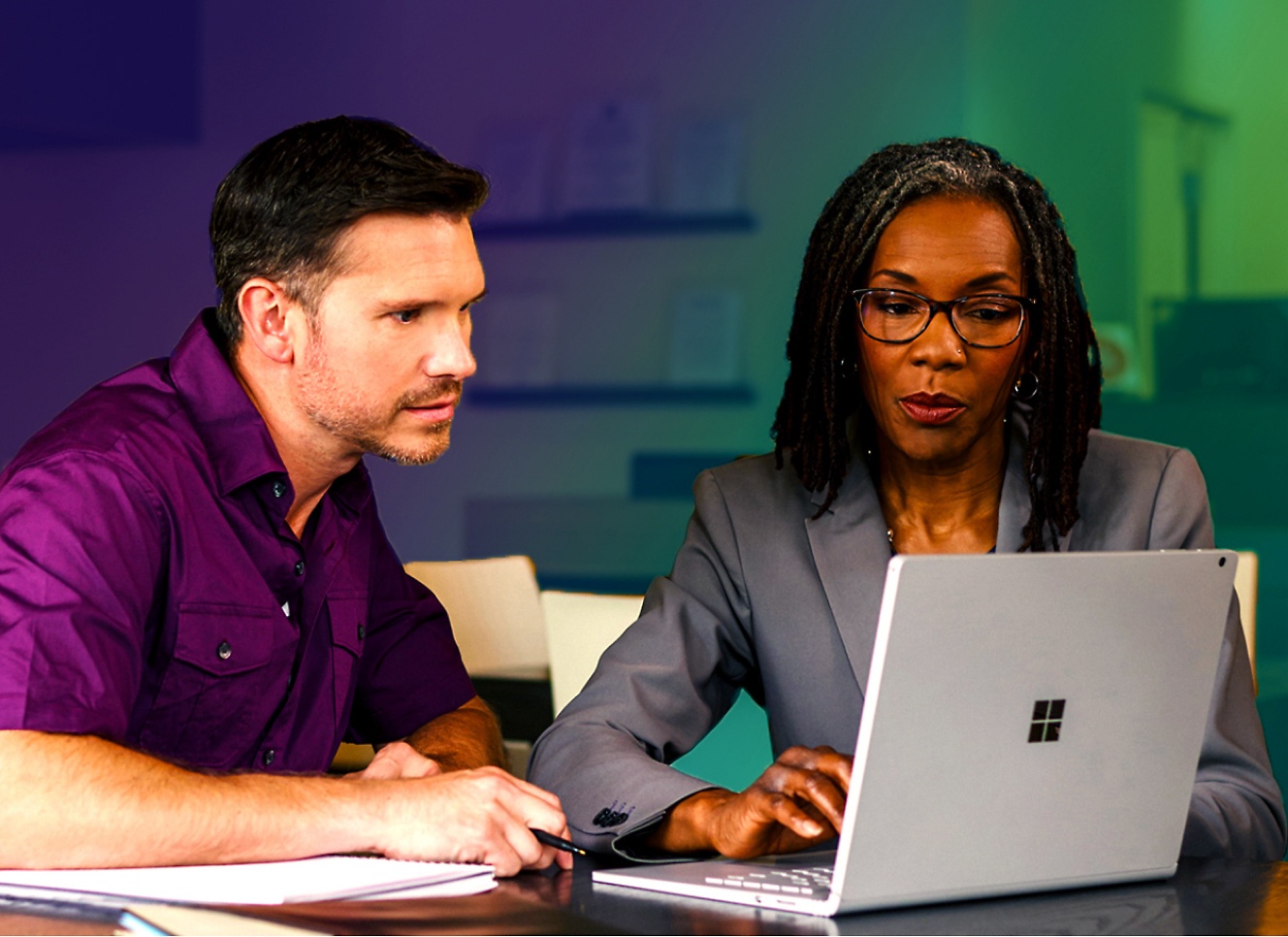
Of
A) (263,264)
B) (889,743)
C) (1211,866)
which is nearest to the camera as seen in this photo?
(889,743)

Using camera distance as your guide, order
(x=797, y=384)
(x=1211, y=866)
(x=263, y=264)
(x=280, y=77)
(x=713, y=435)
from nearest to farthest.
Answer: (x=1211, y=866), (x=263, y=264), (x=797, y=384), (x=713, y=435), (x=280, y=77)

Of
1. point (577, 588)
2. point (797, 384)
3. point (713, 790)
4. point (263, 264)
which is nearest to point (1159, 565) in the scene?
point (713, 790)

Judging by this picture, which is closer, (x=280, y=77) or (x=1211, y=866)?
(x=1211, y=866)

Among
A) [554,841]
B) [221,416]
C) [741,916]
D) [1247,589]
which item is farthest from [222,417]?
[1247,589]

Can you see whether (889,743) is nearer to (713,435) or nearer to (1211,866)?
(1211,866)

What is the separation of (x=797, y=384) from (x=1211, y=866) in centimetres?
83

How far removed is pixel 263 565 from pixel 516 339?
320cm

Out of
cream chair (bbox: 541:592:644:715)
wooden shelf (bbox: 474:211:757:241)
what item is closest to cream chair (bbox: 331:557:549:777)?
cream chair (bbox: 541:592:644:715)

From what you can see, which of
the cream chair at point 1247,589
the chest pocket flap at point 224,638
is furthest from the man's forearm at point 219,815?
the cream chair at point 1247,589

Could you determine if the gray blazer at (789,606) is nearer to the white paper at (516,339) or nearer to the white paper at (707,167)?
the white paper at (707,167)

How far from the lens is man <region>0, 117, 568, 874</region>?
1335mm

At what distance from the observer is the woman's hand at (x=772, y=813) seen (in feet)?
4.20

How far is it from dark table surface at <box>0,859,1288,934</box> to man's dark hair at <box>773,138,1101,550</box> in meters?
0.69

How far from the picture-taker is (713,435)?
464 centimetres
